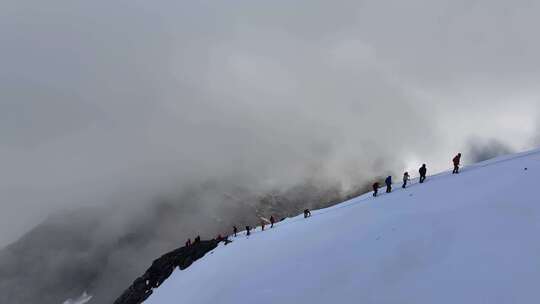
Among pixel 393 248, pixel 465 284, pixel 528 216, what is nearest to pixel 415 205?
pixel 393 248

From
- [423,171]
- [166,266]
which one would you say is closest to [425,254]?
[423,171]

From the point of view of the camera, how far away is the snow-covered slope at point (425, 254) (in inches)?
449

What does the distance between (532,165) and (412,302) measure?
1251 centimetres

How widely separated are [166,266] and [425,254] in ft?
153

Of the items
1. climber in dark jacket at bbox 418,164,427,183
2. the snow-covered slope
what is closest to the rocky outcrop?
the snow-covered slope

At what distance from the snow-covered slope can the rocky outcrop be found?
81.7 feet

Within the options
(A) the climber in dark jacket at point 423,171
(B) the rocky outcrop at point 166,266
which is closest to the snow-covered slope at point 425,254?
(A) the climber in dark jacket at point 423,171

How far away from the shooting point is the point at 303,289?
16.1 m

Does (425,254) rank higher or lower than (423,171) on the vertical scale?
lower

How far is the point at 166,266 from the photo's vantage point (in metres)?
54.0

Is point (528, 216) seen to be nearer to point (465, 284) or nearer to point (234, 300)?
point (465, 284)

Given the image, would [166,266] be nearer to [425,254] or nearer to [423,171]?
[423,171]

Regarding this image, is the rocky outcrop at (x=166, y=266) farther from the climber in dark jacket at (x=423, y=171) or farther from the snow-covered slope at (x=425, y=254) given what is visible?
the climber in dark jacket at (x=423, y=171)

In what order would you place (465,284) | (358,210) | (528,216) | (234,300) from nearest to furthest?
(465,284) → (528,216) → (234,300) → (358,210)
